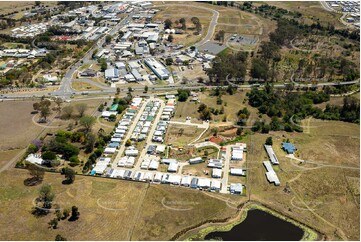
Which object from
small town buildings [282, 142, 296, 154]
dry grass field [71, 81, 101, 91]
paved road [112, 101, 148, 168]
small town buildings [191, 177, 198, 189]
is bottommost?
dry grass field [71, 81, 101, 91]

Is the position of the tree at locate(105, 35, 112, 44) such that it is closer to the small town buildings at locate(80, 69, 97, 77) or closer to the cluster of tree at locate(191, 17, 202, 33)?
the small town buildings at locate(80, 69, 97, 77)

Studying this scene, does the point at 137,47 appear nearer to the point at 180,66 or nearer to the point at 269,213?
the point at 180,66

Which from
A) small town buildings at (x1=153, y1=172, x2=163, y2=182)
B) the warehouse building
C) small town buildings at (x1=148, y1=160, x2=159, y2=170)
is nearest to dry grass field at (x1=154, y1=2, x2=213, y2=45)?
the warehouse building

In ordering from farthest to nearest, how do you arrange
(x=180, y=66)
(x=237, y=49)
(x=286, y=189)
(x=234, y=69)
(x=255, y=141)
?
(x=237, y=49), (x=180, y=66), (x=234, y=69), (x=255, y=141), (x=286, y=189)

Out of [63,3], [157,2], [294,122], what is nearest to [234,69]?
[294,122]

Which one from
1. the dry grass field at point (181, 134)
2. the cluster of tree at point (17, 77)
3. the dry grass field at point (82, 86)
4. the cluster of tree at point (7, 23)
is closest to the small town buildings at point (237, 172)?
the dry grass field at point (181, 134)

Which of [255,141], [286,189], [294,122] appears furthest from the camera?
[294,122]
